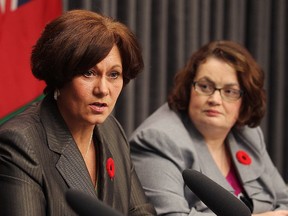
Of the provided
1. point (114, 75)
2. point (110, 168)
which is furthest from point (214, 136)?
point (114, 75)

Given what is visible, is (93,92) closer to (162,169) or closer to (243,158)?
(162,169)

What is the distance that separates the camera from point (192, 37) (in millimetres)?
3293

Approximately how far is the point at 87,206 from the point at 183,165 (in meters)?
1.16

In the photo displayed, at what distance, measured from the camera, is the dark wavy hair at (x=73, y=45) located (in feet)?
5.71

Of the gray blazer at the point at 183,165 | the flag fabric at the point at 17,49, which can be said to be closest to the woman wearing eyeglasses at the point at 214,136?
the gray blazer at the point at 183,165

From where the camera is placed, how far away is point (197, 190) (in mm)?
1544

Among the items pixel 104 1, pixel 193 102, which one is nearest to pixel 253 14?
pixel 104 1

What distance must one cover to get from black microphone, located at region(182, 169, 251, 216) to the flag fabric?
1204 mm

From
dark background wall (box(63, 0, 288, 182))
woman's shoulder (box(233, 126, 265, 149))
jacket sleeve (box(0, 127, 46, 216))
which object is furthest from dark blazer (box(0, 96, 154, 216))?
dark background wall (box(63, 0, 288, 182))

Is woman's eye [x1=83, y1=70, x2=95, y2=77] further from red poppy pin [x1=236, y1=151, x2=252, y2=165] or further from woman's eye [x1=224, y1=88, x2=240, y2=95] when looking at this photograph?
red poppy pin [x1=236, y1=151, x2=252, y2=165]

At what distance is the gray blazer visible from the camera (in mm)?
2281

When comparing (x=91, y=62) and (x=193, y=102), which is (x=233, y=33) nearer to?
(x=193, y=102)

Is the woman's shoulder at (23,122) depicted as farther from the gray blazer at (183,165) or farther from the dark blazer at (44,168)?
the gray blazer at (183,165)

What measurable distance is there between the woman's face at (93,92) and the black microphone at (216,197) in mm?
346
